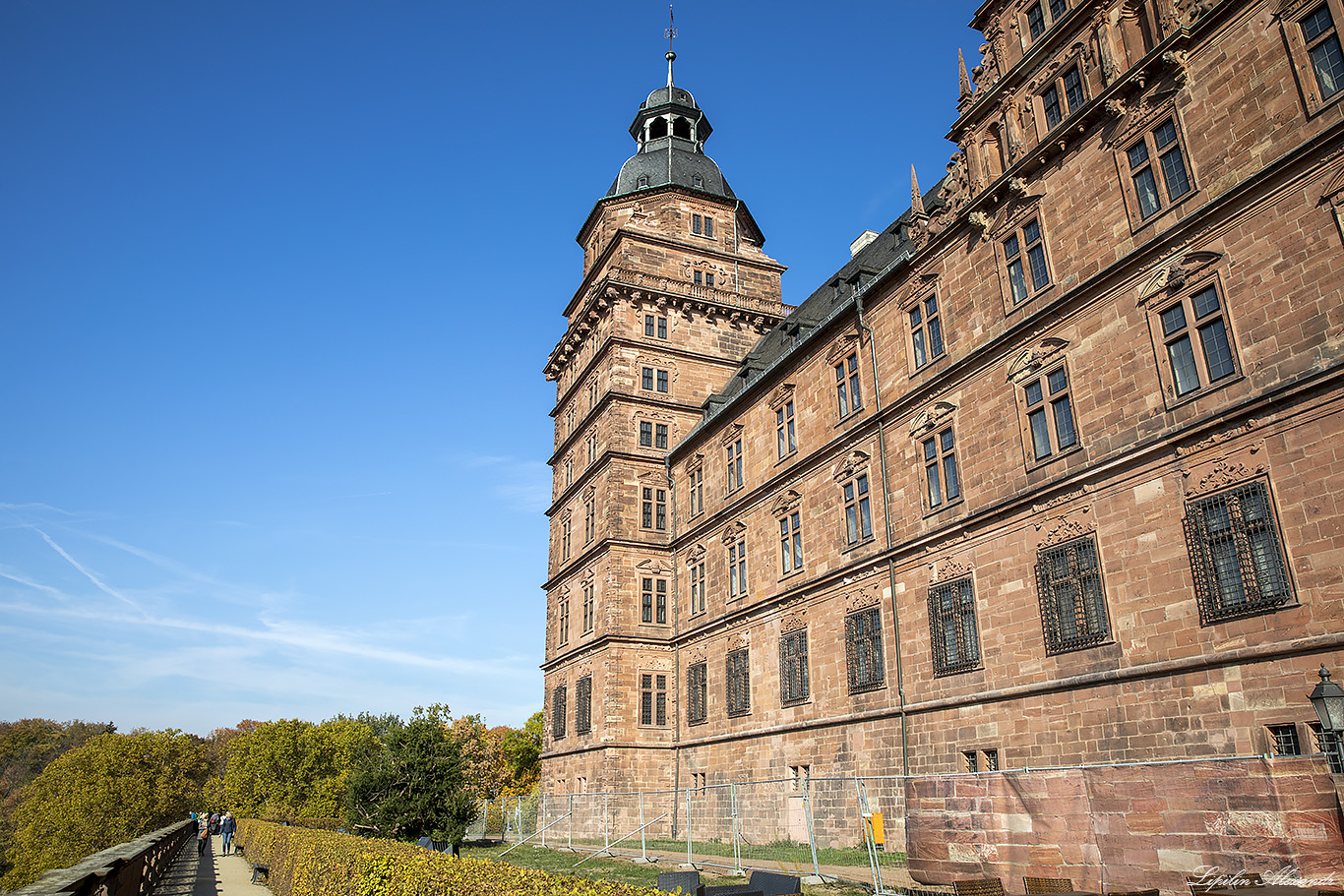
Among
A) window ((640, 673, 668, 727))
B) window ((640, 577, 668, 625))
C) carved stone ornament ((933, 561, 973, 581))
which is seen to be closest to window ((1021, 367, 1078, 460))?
carved stone ornament ((933, 561, 973, 581))

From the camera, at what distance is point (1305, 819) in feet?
30.8

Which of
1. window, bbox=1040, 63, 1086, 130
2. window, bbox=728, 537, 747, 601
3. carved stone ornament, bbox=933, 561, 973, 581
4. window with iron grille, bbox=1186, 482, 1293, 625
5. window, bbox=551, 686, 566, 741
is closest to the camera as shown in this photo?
window with iron grille, bbox=1186, 482, 1293, 625

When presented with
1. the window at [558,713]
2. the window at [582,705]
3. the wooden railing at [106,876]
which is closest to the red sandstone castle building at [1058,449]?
the window at [582,705]

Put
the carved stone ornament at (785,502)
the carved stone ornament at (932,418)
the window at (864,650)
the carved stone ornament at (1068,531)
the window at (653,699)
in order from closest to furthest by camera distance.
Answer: the carved stone ornament at (1068,531) < the carved stone ornament at (932,418) < the window at (864,650) < the carved stone ornament at (785,502) < the window at (653,699)

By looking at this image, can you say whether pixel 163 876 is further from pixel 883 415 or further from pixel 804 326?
pixel 804 326

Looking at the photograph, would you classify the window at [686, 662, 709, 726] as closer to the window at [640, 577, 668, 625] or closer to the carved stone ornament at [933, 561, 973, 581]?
the window at [640, 577, 668, 625]

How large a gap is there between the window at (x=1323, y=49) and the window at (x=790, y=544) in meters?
17.7

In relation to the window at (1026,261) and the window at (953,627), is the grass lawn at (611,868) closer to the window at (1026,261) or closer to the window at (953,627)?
the window at (953,627)

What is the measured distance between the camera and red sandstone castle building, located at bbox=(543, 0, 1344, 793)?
1419 cm

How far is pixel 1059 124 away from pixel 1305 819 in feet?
48.8

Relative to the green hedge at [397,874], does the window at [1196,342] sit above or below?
above

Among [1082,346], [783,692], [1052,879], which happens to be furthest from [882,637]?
[1052,879]

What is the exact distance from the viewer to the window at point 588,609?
38.2 metres

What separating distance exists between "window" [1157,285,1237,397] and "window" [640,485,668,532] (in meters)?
24.6
